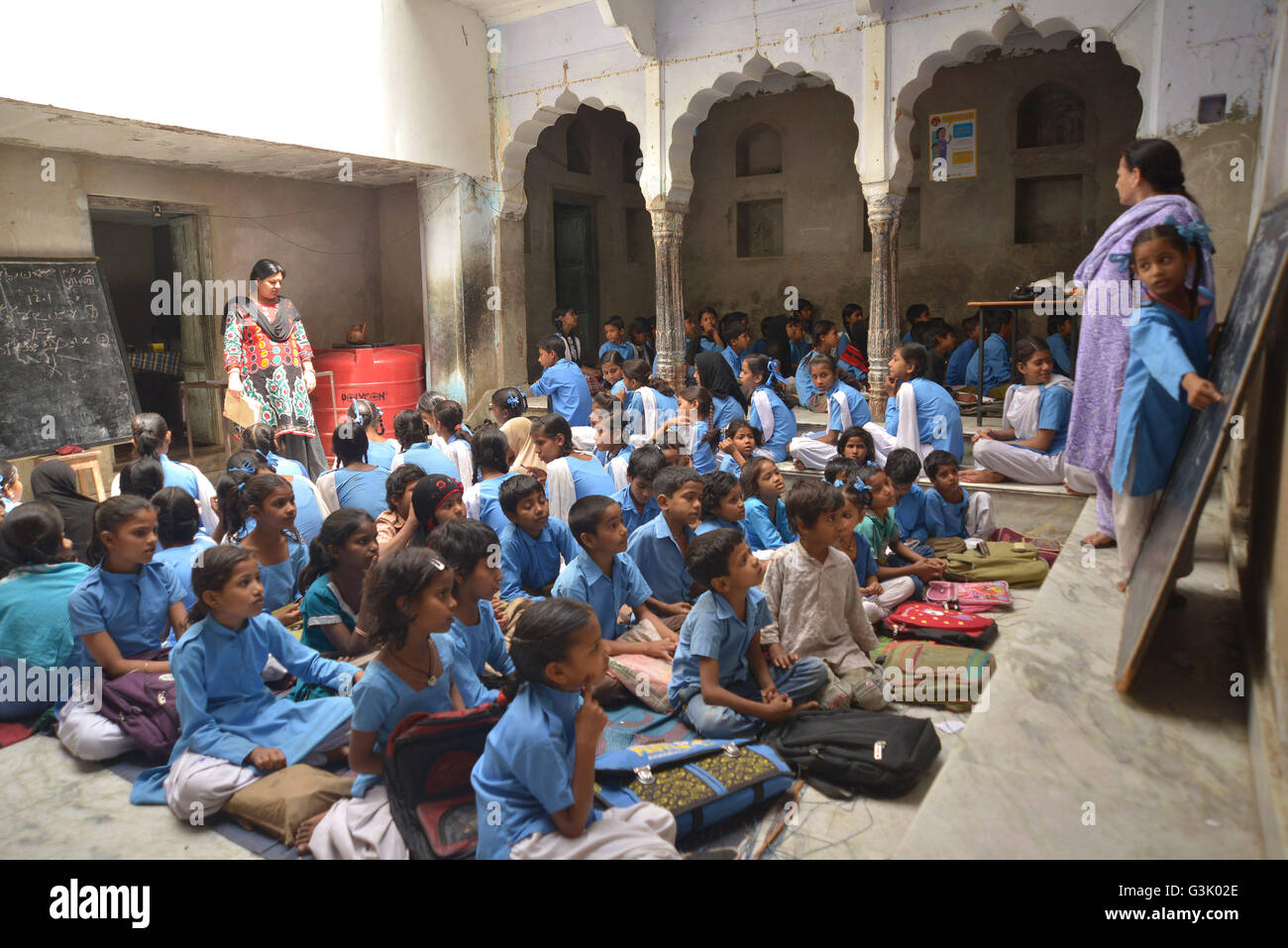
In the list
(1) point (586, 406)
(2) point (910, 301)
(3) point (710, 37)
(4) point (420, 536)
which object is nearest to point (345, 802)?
(4) point (420, 536)

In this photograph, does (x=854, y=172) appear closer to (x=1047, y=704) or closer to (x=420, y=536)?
(x=420, y=536)

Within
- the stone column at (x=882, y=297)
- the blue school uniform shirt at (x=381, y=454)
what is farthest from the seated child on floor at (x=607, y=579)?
the stone column at (x=882, y=297)

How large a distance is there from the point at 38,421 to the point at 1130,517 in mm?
7451

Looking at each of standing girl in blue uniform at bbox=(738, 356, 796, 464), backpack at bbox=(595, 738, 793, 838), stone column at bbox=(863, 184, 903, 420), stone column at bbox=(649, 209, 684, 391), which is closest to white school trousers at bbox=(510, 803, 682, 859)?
backpack at bbox=(595, 738, 793, 838)

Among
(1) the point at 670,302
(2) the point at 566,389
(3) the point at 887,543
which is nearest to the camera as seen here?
(3) the point at 887,543

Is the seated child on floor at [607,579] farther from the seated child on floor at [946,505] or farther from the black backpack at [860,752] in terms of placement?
the seated child on floor at [946,505]

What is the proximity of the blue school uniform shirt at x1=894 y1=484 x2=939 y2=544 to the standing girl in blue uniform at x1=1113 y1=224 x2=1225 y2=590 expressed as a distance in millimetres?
1985

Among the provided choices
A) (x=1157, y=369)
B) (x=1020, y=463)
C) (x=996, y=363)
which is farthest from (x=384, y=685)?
(x=996, y=363)

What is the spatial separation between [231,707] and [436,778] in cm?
92

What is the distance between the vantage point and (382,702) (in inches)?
110

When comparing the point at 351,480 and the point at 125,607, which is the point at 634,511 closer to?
the point at 351,480

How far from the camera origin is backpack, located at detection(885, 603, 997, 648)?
4.16m

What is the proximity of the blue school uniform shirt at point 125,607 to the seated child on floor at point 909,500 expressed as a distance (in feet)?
11.6

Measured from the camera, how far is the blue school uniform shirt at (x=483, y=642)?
3.38m
